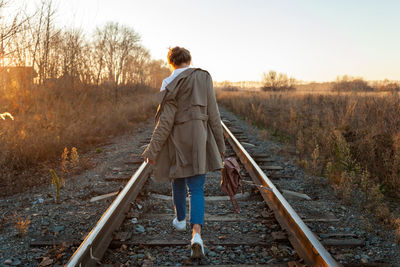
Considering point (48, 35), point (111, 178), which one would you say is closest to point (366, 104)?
point (111, 178)

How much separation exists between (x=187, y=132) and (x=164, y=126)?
0.71 ft

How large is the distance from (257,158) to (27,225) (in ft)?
14.2

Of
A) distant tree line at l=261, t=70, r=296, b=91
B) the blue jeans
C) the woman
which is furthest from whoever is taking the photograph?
distant tree line at l=261, t=70, r=296, b=91

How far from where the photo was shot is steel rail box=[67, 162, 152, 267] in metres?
2.57

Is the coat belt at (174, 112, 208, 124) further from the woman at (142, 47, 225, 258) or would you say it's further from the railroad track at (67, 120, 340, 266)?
the railroad track at (67, 120, 340, 266)

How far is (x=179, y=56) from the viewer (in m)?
2.94

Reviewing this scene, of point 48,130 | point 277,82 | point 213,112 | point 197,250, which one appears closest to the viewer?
point 197,250

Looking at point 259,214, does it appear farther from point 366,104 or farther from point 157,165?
point 366,104

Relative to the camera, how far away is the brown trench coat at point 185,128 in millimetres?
2896

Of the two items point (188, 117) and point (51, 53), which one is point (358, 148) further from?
point (51, 53)

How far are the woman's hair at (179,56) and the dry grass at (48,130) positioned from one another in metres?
3.43

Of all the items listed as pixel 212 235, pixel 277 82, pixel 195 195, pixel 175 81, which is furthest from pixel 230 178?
pixel 277 82

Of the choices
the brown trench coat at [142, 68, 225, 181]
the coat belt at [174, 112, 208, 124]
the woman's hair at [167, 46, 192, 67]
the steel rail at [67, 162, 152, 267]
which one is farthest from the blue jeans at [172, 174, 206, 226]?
the woman's hair at [167, 46, 192, 67]

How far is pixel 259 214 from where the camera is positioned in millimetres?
3814
